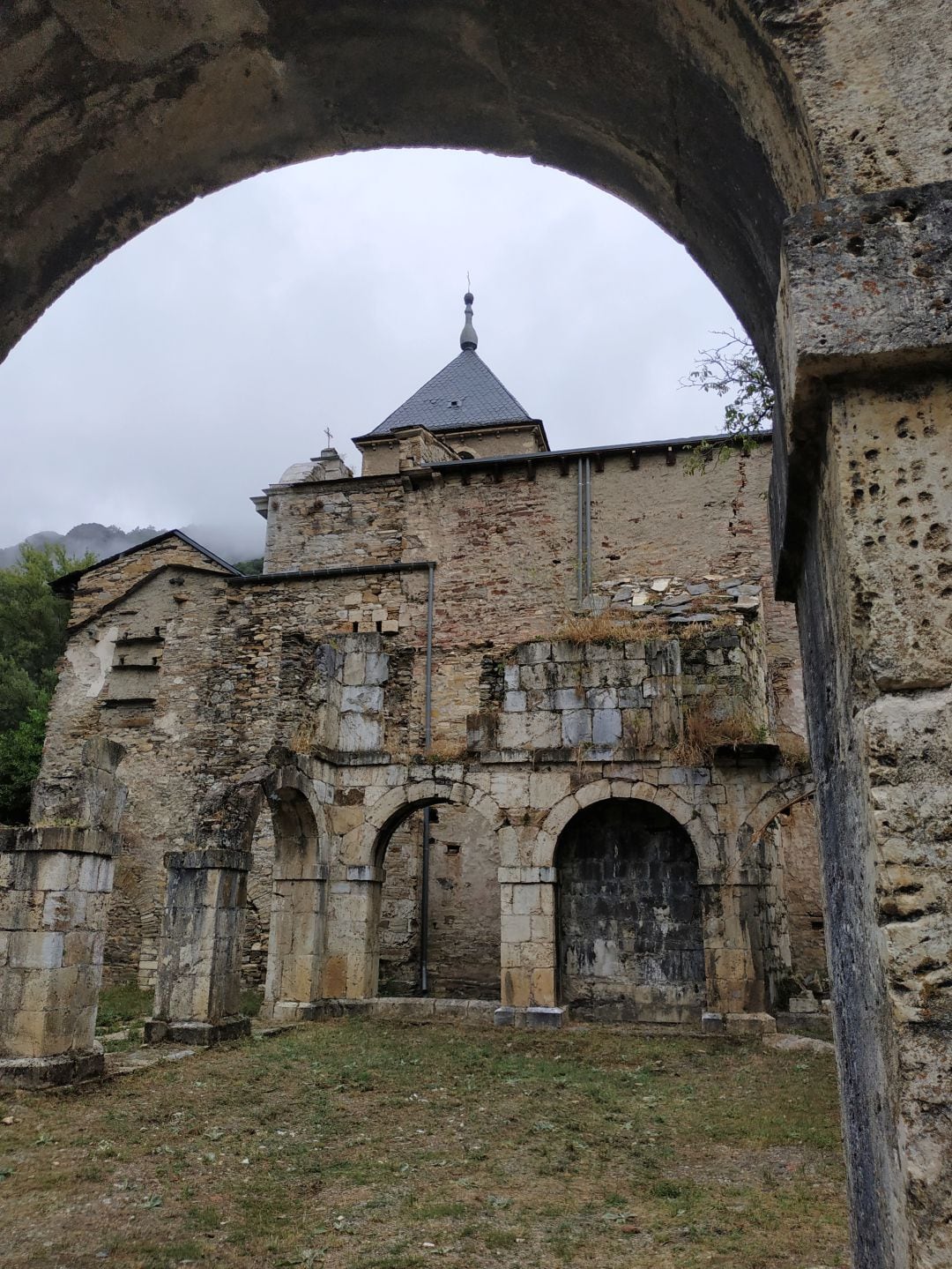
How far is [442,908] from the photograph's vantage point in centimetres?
1579

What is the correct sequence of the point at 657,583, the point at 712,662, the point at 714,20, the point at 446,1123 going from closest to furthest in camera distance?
the point at 714,20
the point at 446,1123
the point at 712,662
the point at 657,583

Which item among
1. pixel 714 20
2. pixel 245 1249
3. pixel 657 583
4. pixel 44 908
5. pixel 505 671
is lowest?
pixel 245 1249

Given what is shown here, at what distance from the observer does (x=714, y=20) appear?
5.95 feet

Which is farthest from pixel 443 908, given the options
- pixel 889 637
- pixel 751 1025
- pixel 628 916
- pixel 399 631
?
pixel 889 637

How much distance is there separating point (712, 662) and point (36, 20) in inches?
438

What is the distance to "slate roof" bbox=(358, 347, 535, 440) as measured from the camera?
25328mm

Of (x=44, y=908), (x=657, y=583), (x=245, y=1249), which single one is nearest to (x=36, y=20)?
(x=245, y=1249)

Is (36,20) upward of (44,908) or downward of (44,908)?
upward

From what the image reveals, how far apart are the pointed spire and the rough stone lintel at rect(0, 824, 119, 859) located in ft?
89.3

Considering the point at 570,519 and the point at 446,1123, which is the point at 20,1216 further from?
the point at 570,519

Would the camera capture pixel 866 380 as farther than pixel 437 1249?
No

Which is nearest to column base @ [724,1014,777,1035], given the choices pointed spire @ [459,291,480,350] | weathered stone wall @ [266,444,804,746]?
weathered stone wall @ [266,444,804,746]

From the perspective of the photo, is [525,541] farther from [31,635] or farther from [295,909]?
[31,635]

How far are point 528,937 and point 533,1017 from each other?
2.91 feet
